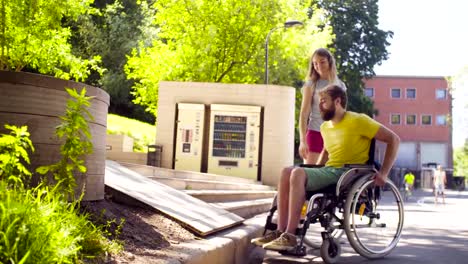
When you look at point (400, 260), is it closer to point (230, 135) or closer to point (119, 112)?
point (230, 135)

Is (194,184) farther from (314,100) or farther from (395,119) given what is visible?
(395,119)

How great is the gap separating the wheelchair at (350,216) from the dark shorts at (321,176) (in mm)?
60

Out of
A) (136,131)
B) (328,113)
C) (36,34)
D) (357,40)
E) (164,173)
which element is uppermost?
(357,40)

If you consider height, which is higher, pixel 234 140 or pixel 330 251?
pixel 234 140

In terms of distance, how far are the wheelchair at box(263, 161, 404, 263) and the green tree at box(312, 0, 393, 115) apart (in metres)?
32.9

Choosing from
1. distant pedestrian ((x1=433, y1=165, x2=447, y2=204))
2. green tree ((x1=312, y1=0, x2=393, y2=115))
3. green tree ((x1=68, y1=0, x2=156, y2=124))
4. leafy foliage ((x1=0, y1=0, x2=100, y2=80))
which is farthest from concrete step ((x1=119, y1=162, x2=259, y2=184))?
green tree ((x1=312, y1=0, x2=393, y2=115))

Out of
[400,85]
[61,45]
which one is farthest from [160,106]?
[400,85]

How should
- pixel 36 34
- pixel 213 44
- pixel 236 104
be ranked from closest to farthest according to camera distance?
pixel 36 34 < pixel 236 104 < pixel 213 44

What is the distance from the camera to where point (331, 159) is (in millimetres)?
5152

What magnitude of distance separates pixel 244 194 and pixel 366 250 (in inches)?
255

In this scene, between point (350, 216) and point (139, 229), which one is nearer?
point (139, 229)

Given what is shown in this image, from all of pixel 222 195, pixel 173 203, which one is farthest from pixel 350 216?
pixel 222 195

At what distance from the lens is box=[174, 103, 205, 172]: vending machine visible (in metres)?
17.8

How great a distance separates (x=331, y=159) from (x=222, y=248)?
1.35 meters
